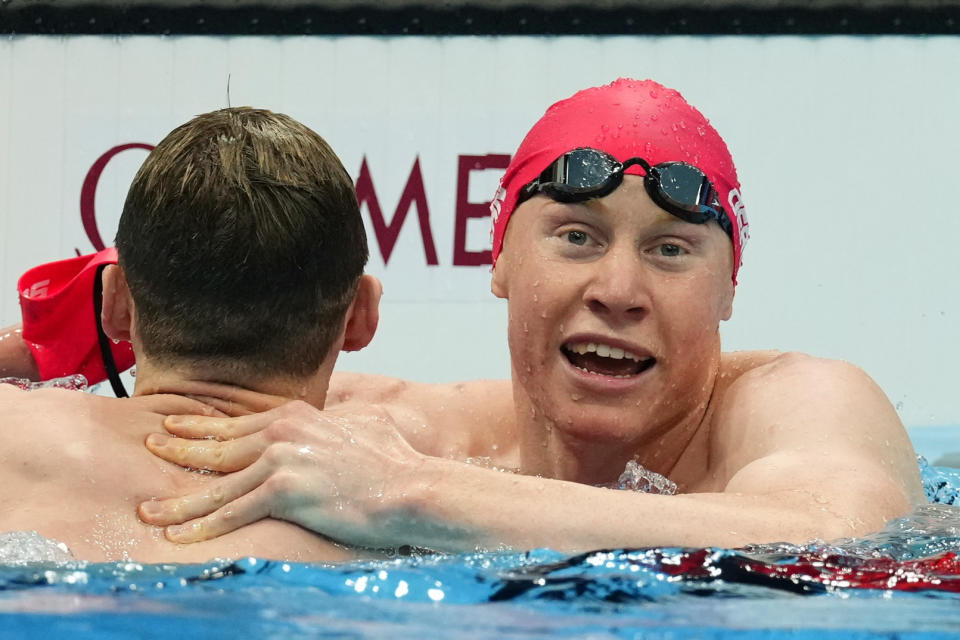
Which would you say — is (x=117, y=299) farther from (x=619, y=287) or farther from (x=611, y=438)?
(x=611, y=438)

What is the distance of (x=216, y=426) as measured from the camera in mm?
1970

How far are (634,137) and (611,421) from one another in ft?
1.96

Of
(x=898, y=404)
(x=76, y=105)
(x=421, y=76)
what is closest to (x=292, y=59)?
(x=421, y=76)

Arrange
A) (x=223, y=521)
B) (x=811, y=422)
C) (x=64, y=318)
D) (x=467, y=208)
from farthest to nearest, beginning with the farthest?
1. (x=467, y=208)
2. (x=64, y=318)
3. (x=811, y=422)
4. (x=223, y=521)

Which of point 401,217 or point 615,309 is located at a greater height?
point 615,309

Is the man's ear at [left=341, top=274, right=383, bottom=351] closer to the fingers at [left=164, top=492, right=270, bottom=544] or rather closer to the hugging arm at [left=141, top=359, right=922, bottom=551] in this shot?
the hugging arm at [left=141, top=359, right=922, bottom=551]

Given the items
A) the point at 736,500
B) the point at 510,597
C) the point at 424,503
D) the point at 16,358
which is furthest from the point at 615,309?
the point at 16,358

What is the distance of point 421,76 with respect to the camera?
5.00 meters

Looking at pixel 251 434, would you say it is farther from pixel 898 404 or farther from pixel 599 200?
pixel 898 404

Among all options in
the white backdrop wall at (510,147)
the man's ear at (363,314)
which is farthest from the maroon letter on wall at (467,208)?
the man's ear at (363,314)

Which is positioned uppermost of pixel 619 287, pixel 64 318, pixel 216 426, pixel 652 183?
pixel 652 183

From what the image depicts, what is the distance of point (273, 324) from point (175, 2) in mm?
3405

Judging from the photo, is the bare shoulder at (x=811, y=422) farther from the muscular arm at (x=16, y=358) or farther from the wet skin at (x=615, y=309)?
the muscular arm at (x=16, y=358)

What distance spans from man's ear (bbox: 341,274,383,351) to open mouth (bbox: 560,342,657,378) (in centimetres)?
60
